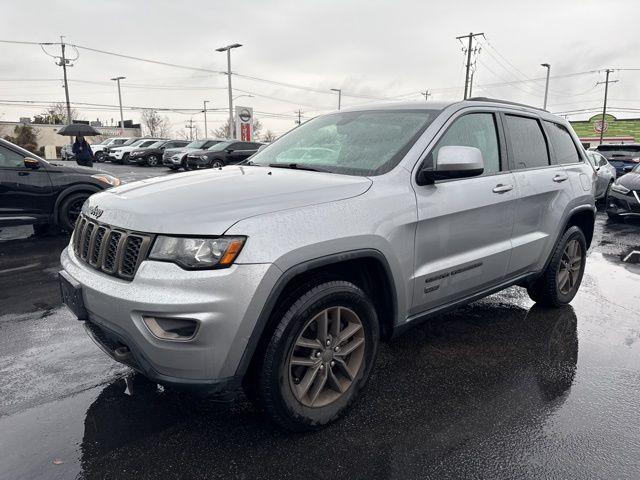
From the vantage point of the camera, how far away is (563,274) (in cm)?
475

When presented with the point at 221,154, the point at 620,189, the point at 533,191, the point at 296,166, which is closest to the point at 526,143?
the point at 533,191

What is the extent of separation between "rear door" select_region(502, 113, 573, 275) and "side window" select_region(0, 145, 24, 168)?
6.86 m

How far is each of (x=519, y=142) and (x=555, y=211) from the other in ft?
2.36

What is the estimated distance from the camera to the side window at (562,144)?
4561mm

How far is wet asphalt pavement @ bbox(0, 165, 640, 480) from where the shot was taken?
8.09ft

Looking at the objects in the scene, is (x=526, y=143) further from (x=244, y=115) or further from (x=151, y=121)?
(x=151, y=121)

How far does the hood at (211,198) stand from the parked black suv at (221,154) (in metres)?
19.5

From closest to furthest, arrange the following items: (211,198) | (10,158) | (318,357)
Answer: (211,198) < (318,357) < (10,158)

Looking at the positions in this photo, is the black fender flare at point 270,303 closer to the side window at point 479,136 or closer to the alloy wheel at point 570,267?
the side window at point 479,136

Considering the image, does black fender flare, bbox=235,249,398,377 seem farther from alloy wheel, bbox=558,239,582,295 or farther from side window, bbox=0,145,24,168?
side window, bbox=0,145,24,168

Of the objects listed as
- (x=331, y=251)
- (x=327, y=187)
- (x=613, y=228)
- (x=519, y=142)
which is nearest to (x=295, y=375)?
(x=331, y=251)

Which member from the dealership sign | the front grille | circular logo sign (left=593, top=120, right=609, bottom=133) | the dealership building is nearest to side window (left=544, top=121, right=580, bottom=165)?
the front grille

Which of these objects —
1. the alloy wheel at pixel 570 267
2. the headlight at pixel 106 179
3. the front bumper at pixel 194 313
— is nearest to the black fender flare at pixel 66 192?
the headlight at pixel 106 179

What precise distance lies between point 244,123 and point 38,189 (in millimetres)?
26885
